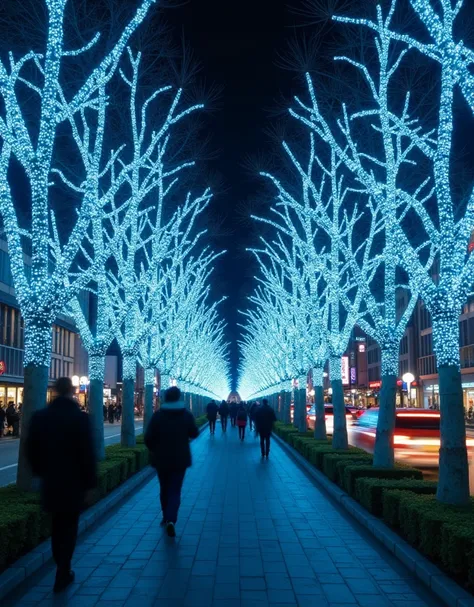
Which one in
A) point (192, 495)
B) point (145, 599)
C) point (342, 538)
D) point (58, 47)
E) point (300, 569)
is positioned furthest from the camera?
point (192, 495)

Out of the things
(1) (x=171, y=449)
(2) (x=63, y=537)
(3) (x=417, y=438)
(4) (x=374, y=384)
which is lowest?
(2) (x=63, y=537)

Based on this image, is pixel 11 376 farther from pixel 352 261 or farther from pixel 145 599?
pixel 145 599

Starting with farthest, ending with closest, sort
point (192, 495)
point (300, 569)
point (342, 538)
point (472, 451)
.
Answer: point (472, 451) < point (192, 495) < point (342, 538) < point (300, 569)

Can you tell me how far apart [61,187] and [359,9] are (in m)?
10.2

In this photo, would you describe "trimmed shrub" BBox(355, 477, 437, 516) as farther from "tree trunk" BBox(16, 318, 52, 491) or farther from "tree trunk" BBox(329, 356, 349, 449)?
"tree trunk" BBox(329, 356, 349, 449)

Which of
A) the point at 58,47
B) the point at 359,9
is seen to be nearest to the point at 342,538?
the point at 58,47

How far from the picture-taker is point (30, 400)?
1209 centimetres

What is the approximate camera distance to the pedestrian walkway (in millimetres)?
7664

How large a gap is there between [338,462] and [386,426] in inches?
56.5

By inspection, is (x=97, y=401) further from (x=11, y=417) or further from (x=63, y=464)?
(x=11, y=417)

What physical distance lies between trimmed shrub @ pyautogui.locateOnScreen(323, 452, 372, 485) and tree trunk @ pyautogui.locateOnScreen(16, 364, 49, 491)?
6075 millimetres

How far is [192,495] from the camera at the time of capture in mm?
15875

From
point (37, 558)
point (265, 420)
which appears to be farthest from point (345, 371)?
point (37, 558)

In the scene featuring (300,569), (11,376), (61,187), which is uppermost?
(61,187)
